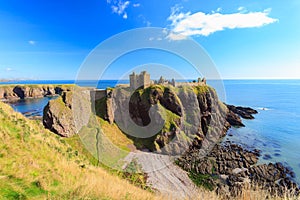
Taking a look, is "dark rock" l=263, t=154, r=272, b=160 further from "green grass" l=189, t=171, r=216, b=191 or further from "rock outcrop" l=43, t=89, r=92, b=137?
"rock outcrop" l=43, t=89, r=92, b=137

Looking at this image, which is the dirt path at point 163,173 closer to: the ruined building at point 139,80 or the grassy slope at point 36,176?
the grassy slope at point 36,176

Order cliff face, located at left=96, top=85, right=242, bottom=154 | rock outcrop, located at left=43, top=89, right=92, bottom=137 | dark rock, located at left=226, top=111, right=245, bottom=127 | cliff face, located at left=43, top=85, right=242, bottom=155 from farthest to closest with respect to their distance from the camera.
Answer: dark rock, located at left=226, top=111, right=245, bottom=127 < cliff face, located at left=96, top=85, right=242, bottom=154 < cliff face, located at left=43, top=85, right=242, bottom=155 < rock outcrop, located at left=43, top=89, right=92, bottom=137

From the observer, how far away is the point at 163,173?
102ft

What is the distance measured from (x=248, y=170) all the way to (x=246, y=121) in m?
49.2

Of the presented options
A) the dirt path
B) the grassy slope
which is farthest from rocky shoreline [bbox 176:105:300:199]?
the grassy slope

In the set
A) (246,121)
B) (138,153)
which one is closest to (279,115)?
(246,121)

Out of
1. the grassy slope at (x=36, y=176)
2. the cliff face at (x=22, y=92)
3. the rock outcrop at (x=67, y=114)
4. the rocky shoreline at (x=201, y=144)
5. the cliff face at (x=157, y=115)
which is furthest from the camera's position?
the cliff face at (x=22, y=92)

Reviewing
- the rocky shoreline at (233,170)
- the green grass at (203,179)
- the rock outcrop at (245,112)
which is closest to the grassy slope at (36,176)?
the green grass at (203,179)

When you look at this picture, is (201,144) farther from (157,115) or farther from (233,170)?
(157,115)

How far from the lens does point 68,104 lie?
33844 mm

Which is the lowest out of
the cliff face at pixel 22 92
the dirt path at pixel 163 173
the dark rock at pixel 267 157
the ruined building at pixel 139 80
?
the dark rock at pixel 267 157

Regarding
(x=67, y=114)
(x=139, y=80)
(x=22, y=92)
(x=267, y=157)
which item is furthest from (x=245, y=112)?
(x=22, y=92)

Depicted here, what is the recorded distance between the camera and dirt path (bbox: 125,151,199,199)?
26.9 m

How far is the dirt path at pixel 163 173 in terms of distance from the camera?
88.4ft
